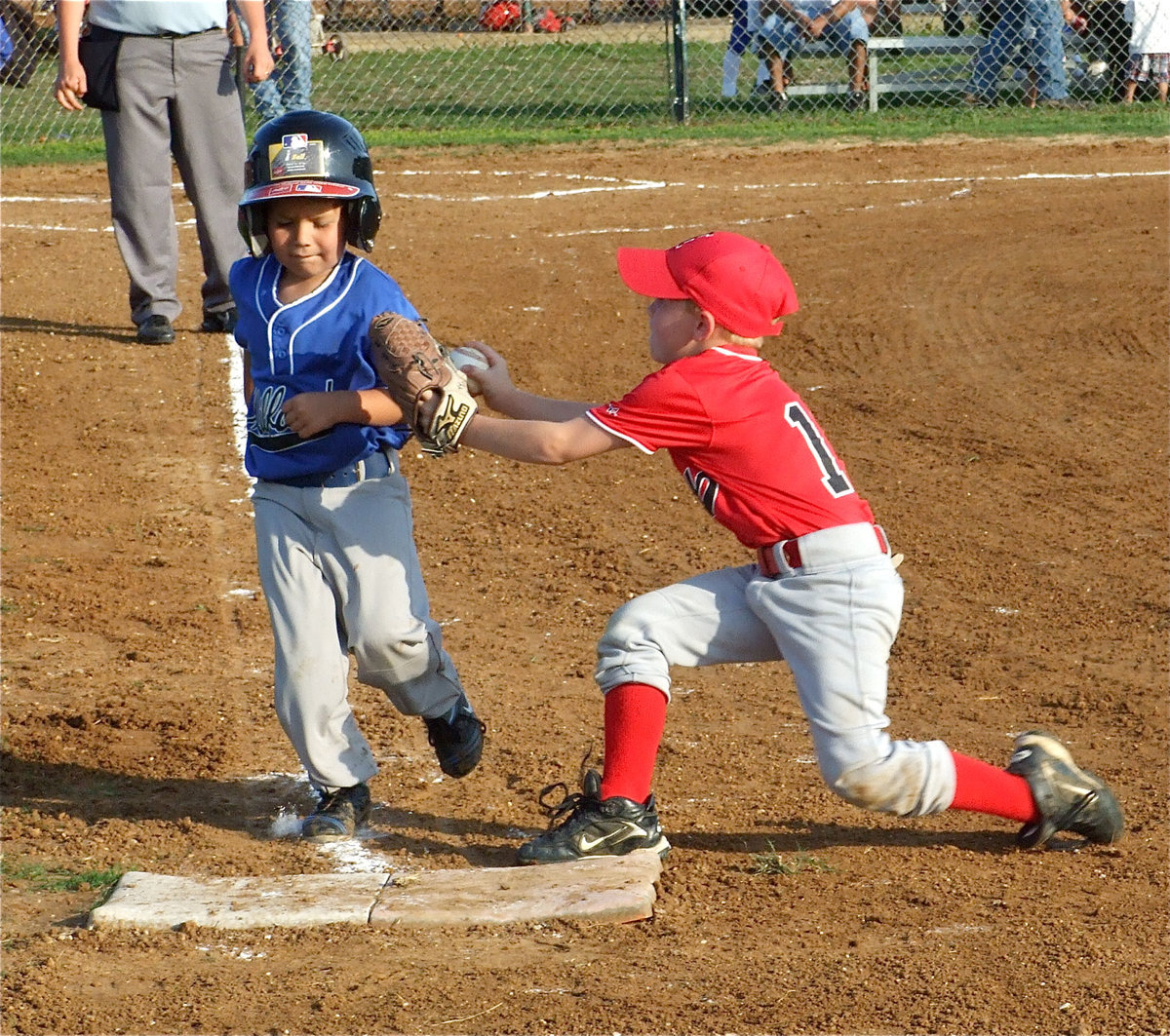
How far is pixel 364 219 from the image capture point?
390 cm

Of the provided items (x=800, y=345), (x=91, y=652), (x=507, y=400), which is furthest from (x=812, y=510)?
(x=800, y=345)

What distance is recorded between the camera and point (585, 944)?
3.33 meters

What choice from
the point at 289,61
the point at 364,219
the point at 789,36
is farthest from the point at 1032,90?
the point at 364,219

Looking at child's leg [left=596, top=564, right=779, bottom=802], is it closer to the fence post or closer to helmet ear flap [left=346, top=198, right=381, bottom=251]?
helmet ear flap [left=346, top=198, right=381, bottom=251]

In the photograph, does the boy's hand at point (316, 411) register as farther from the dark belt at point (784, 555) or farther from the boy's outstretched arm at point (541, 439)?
the dark belt at point (784, 555)

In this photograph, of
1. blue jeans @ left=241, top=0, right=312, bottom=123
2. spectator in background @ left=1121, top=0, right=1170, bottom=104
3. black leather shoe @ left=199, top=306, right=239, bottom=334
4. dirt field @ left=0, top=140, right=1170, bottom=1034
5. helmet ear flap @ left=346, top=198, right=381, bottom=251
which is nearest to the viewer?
dirt field @ left=0, top=140, right=1170, bottom=1034

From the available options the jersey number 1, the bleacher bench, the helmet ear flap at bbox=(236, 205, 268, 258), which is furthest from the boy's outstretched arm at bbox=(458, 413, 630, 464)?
the bleacher bench

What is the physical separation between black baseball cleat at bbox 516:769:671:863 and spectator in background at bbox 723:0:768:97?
1358 centimetres

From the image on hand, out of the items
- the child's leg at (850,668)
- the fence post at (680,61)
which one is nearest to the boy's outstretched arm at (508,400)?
the child's leg at (850,668)

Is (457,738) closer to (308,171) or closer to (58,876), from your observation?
(58,876)

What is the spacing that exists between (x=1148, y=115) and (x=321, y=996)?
14145 millimetres

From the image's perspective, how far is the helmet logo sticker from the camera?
3.76 meters

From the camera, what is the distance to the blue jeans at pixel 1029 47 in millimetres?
15539

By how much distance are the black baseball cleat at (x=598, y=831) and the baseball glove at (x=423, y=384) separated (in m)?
0.85
